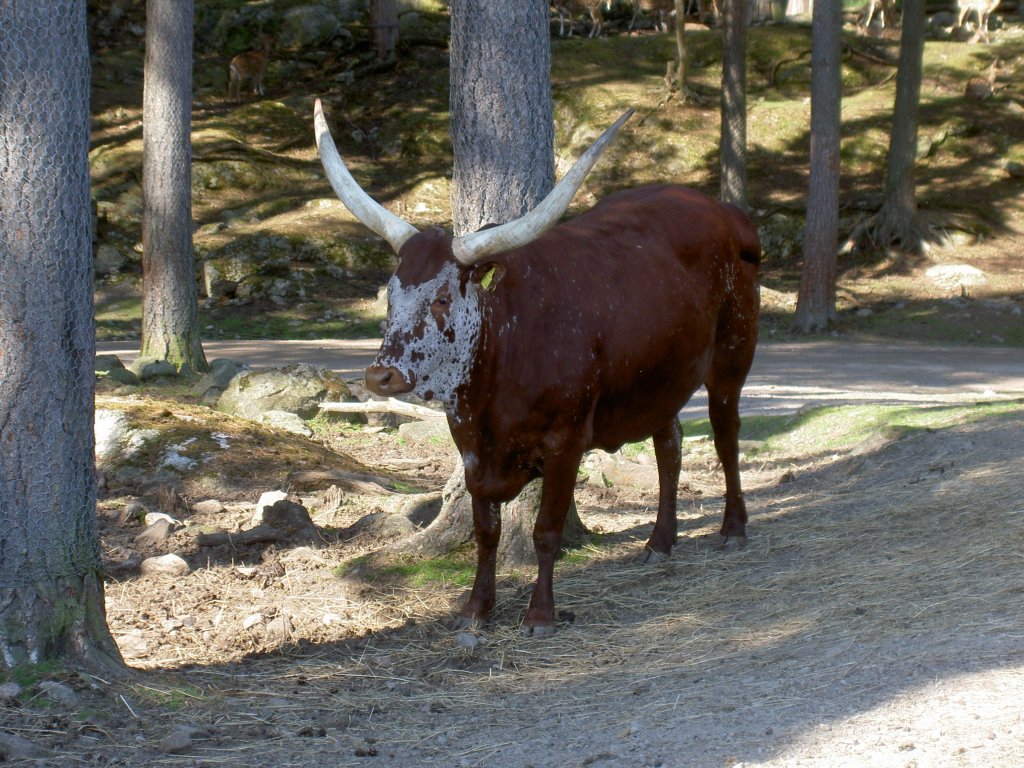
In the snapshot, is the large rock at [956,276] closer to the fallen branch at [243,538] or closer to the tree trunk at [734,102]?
the tree trunk at [734,102]

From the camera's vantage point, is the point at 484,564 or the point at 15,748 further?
the point at 484,564

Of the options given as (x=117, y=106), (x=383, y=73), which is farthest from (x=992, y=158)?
(x=117, y=106)

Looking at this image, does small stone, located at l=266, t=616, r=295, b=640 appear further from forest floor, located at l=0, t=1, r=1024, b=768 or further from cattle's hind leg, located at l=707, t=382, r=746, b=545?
cattle's hind leg, located at l=707, t=382, r=746, b=545

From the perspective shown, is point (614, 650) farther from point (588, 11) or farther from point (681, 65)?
point (588, 11)

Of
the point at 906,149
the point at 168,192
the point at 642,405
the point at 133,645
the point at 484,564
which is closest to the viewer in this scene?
the point at 133,645

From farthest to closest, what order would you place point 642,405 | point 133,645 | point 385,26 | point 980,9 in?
point 385,26 < point 980,9 < point 642,405 < point 133,645

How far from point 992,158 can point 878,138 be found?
7.82ft

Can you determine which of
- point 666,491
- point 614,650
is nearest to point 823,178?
point 666,491

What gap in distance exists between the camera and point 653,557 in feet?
20.5

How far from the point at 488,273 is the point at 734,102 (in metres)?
17.2

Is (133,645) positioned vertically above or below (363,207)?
below

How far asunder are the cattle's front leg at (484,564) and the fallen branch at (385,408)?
4765mm

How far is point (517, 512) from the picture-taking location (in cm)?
625

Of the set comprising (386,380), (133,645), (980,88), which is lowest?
(133,645)
